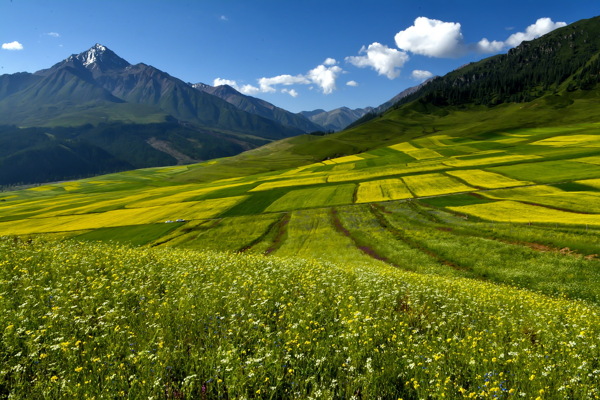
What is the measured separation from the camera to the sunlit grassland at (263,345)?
6016 millimetres

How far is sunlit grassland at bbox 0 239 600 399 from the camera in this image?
6016mm

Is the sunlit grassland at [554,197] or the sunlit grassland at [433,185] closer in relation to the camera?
the sunlit grassland at [554,197]

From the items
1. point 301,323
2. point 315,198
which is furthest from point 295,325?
point 315,198

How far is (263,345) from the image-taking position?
784cm

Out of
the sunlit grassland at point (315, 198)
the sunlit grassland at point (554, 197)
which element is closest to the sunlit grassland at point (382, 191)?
the sunlit grassland at point (315, 198)

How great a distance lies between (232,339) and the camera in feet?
25.5

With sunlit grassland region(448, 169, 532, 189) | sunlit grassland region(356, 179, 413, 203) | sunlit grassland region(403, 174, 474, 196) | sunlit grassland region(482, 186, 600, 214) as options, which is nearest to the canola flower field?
sunlit grassland region(482, 186, 600, 214)

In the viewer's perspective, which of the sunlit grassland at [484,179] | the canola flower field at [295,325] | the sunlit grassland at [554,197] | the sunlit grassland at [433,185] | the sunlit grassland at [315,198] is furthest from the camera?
the sunlit grassland at [315,198]

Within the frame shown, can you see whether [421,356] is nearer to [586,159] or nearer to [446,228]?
[446,228]

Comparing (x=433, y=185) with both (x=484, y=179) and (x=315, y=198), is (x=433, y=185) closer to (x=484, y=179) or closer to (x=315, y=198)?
(x=484, y=179)

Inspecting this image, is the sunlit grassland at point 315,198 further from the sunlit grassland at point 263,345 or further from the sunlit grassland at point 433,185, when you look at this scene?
the sunlit grassland at point 263,345

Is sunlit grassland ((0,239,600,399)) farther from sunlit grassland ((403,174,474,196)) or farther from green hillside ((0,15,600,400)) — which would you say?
sunlit grassland ((403,174,474,196))

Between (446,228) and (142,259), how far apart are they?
150ft

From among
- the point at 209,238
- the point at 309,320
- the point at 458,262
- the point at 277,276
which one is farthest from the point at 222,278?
the point at 209,238
